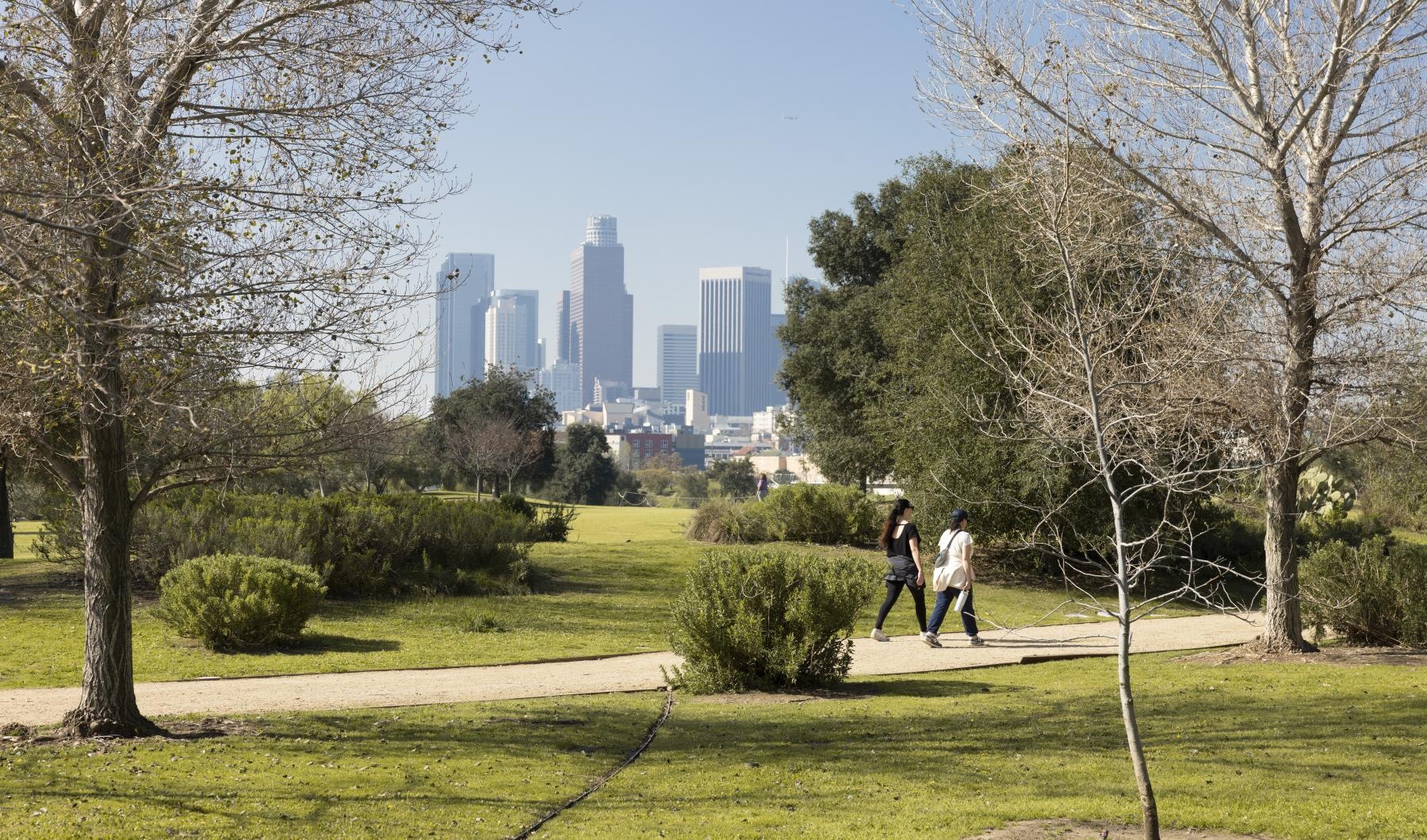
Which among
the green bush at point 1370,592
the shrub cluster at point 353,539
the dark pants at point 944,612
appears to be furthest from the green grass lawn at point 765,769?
the shrub cluster at point 353,539

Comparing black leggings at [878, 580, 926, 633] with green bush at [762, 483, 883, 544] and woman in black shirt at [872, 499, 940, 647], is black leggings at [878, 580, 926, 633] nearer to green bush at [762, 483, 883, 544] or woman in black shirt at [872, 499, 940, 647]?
woman in black shirt at [872, 499, 940, 647]

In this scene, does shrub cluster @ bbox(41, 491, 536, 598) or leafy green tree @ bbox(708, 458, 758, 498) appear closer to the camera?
shrub cluster @ bbox(41, 491, 536, 598)

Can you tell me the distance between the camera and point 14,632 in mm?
13648

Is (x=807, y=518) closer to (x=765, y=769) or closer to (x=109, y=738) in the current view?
(x=765, y=769)

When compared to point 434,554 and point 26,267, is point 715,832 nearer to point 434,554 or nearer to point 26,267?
point 26,267

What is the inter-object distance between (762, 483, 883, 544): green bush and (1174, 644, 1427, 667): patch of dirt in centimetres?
1319

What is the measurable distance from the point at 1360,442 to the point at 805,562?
613 cm

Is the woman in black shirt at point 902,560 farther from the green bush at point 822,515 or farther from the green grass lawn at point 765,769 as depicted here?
the green bush at point 822,515

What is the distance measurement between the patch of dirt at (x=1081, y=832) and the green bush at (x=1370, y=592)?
25.2 feet

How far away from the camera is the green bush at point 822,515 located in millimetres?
25953

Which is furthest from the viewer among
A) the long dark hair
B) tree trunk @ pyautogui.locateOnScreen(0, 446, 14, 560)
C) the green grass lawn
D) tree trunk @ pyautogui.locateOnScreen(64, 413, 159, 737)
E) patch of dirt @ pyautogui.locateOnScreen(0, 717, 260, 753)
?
tree trunk @ pyautogui.locateOnScreen(0, 446, 14, 560)

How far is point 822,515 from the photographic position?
85.3 feet

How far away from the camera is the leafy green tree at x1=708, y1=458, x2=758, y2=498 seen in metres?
86.1

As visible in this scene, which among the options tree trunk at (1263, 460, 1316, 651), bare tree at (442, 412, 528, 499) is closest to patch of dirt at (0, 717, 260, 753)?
tree trunk at (1263, 460, 1316, 651)
